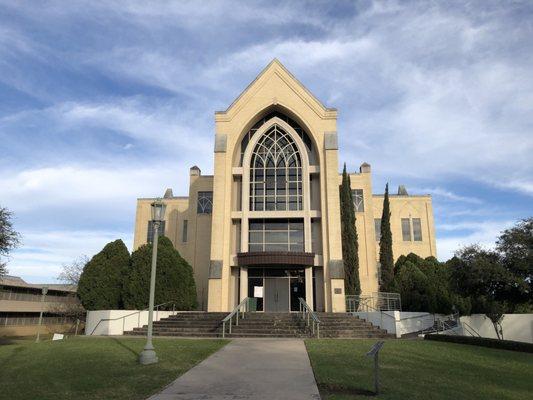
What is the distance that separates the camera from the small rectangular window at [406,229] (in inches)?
1524

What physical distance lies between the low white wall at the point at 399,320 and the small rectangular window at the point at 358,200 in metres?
12.5

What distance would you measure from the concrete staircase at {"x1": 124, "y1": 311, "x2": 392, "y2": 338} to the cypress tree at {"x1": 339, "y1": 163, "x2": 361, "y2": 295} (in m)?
5.81

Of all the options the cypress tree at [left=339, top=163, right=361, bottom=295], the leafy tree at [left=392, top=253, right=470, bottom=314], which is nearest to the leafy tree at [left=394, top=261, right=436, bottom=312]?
the leafy tree at [left=392, top=253, right=470, bottom=314]

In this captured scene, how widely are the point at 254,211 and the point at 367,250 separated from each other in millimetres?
10028

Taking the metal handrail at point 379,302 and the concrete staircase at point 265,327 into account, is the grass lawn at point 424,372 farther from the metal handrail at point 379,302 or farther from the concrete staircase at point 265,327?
the metal handrail at point 379,302

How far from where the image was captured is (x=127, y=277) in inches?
978

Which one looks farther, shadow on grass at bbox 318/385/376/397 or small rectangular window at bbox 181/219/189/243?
small rectangular window at bbox 181/219/189/243

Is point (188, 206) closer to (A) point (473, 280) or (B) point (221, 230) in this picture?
(B) point (221, 230)

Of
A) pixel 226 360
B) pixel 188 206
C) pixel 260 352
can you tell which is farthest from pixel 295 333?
pixel 188 206

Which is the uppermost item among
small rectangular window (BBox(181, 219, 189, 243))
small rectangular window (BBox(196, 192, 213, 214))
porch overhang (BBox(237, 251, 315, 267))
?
small rectangular window (BBox(196, 192, 213, 214))

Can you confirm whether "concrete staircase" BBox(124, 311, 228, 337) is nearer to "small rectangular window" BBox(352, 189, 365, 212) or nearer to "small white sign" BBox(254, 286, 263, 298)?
"small white sign" BBox(254, 286, 263, 298)

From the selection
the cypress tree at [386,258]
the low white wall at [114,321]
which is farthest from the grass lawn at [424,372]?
the cypress tree at [386,258]

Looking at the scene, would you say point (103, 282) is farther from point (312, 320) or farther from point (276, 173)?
point (276, 173)

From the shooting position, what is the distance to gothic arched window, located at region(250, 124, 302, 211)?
30.0 m
